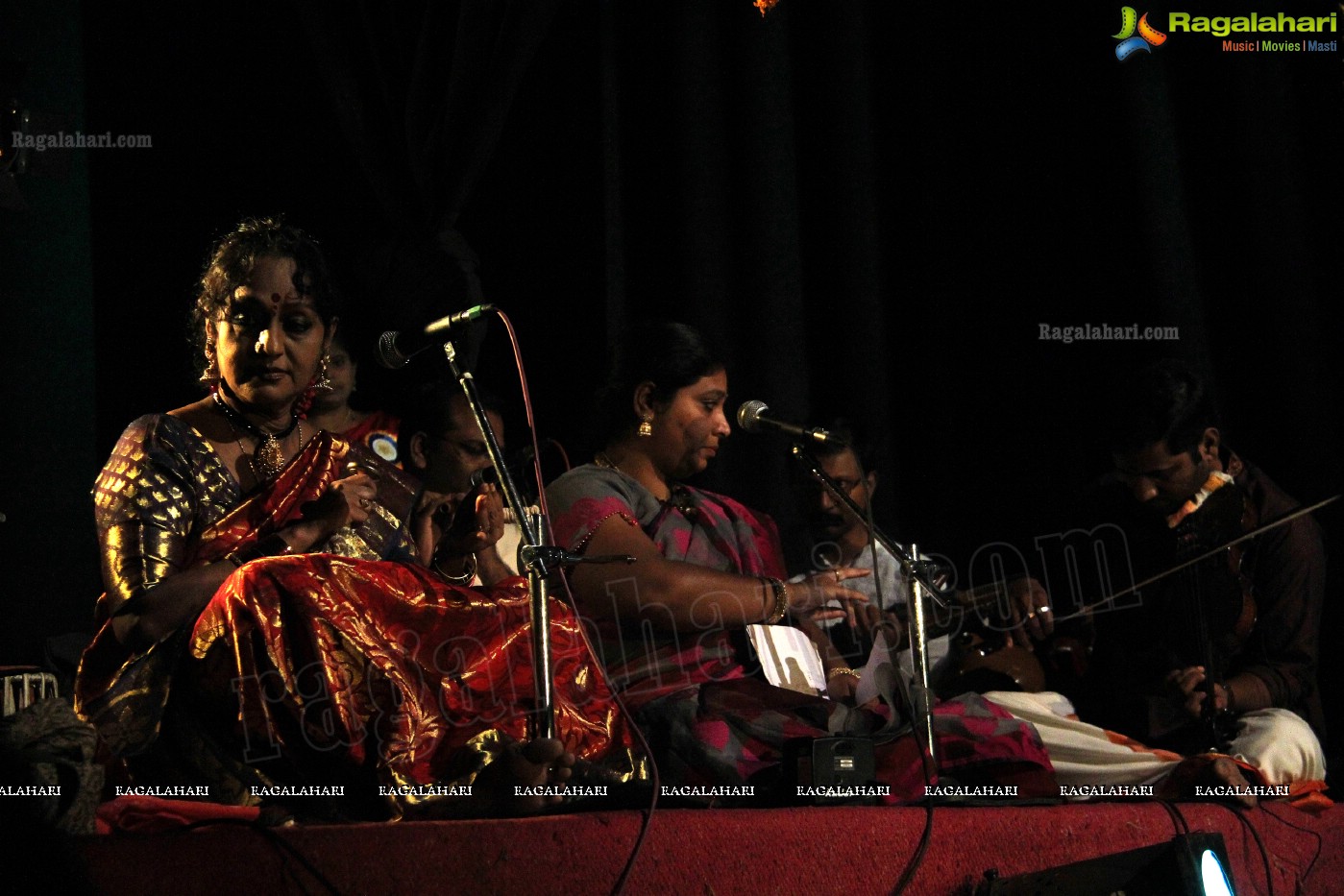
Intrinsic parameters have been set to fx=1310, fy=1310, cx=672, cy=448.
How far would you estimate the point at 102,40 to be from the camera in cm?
402

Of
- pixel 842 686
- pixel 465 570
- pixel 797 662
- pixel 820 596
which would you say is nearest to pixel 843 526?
pixel 842 686

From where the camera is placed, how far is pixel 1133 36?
4.93 meters

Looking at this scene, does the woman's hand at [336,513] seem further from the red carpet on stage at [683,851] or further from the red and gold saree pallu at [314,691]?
the red carpet on stage at [683,851]

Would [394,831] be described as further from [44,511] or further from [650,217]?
[650,217]

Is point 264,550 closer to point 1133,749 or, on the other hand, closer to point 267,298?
point 267,298

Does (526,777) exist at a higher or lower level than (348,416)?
lower

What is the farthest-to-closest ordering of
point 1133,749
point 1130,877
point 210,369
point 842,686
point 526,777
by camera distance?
point 842,686, point 1133,749, point 210,369, point 1130,877, point 526,777

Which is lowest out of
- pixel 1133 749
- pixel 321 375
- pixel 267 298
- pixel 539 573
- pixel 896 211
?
pixel 1133 749

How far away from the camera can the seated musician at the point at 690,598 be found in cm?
267

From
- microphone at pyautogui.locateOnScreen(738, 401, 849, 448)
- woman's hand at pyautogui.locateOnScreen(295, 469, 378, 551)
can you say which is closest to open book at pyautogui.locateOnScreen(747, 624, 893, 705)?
microphone at pyautogui.locateOnScreen(738, 401, 849, 448)

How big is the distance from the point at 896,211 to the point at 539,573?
3104mm

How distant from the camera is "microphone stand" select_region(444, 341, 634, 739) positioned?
2289 mm

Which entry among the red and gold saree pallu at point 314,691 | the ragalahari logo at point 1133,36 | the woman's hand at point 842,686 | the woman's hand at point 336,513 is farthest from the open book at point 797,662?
the ragalahari logo at point 1133,36

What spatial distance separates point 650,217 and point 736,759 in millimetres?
2525
